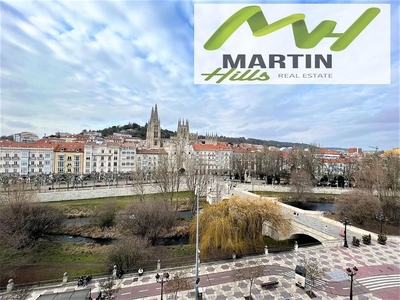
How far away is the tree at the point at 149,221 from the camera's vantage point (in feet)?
40.2

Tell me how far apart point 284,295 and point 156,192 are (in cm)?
1925

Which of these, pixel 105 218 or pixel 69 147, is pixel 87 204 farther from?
pixel 69 147

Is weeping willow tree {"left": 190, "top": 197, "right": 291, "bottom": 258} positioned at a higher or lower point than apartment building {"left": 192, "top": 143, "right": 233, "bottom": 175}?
lower

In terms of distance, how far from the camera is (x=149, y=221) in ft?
40.5

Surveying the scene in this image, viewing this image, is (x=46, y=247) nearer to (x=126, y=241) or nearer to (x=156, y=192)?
(x=126, y=241)

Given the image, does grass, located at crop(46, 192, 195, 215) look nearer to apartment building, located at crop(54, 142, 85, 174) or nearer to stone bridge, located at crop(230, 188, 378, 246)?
stone bridge, located at crop(230, 188, 378, 246)

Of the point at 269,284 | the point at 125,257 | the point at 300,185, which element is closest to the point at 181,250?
the point at 125,257

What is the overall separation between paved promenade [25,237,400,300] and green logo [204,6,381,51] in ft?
24.2

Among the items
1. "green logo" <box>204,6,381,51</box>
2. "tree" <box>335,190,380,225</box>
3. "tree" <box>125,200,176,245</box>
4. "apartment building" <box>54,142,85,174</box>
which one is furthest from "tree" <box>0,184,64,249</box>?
"apartment building" <box>54,142,85,174</box>

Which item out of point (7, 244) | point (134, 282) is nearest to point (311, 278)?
point (134, 282)

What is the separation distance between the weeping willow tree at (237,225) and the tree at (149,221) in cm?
236

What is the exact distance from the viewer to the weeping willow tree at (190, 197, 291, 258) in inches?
372

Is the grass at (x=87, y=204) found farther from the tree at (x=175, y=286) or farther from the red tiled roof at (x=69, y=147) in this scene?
the red tiled roof at (x=69, y=147)

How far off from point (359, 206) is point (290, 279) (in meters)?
9.55
